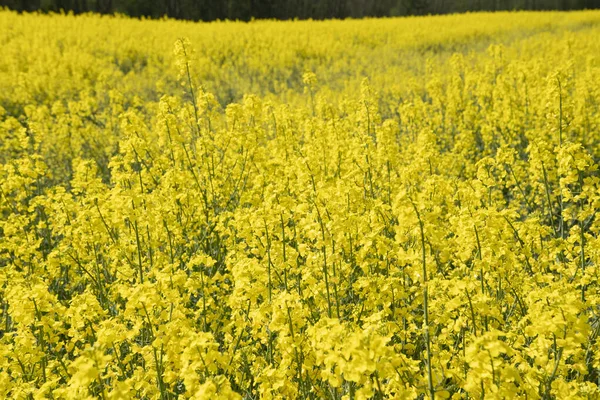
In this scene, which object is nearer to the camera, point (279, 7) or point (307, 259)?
point (307, 259)

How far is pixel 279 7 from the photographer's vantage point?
3425 cm

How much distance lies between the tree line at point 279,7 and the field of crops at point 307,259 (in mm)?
21947

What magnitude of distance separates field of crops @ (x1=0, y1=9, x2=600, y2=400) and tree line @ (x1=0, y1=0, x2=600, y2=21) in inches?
864

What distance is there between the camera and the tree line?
1113 inches

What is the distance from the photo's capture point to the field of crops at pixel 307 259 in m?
2.22

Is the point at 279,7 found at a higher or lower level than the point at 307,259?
higher

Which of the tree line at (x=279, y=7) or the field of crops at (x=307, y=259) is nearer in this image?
the field of crops at (x=307, y=259)

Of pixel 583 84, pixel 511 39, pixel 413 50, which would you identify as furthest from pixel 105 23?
pixel 583 84

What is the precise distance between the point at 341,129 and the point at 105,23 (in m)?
19.4

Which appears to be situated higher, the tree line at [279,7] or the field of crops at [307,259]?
the tree line at [279,7]

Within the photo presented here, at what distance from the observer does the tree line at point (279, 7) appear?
2828 cm

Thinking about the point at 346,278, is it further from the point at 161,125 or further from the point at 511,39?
the point at 511,39

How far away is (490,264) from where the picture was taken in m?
2.81

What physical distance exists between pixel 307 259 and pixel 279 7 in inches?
1347
